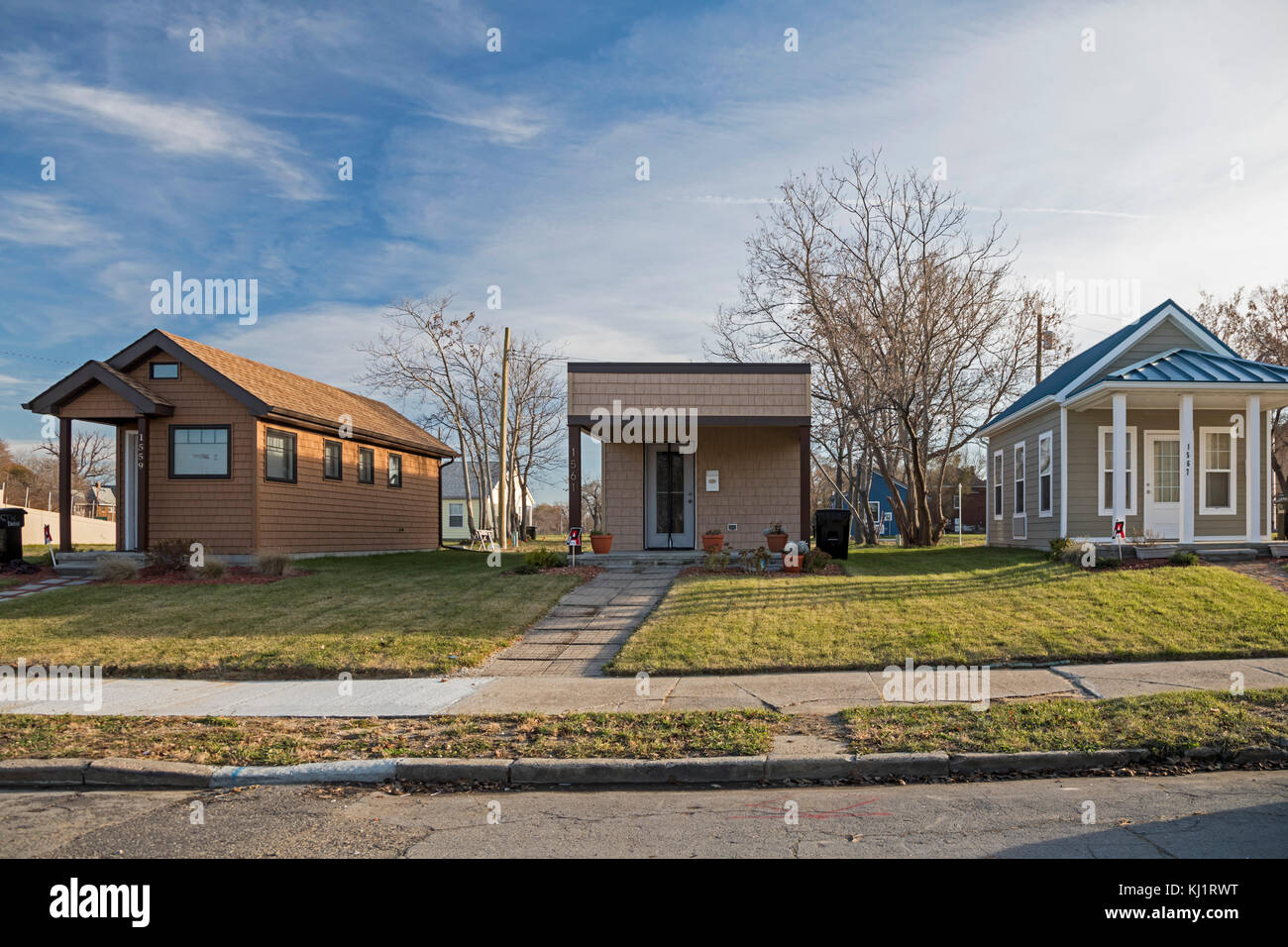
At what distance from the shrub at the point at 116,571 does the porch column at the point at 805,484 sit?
13.1 metres

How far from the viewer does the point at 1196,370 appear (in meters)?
16.7

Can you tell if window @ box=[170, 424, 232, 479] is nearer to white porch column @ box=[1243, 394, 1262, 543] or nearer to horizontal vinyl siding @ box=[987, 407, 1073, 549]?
horizontal vinyl siding @ box=[987, 407, 1073, 549]

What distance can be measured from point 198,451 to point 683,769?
17.1 metres

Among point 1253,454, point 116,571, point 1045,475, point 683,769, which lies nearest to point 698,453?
point 1045,475

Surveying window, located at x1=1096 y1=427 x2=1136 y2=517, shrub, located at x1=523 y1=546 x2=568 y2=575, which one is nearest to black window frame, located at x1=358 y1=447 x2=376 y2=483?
shrub, located at x1=523 y1=546 x2=568 y2=575

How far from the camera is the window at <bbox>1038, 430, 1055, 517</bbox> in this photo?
19531 millimetres

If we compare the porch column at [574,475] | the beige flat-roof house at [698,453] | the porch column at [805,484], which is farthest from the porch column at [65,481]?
the porch column at [805,484]

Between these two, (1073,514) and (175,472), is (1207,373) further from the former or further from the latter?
(175,472)

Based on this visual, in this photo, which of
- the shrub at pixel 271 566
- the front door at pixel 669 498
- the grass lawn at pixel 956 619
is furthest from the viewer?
the front door at pixel 669 498

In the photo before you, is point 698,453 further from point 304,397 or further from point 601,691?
point 601,691

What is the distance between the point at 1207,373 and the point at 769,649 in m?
11.5

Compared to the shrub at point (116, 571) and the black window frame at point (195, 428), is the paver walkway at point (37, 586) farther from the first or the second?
the black window frame at point (195, 428)

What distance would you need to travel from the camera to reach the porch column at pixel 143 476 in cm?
1931
